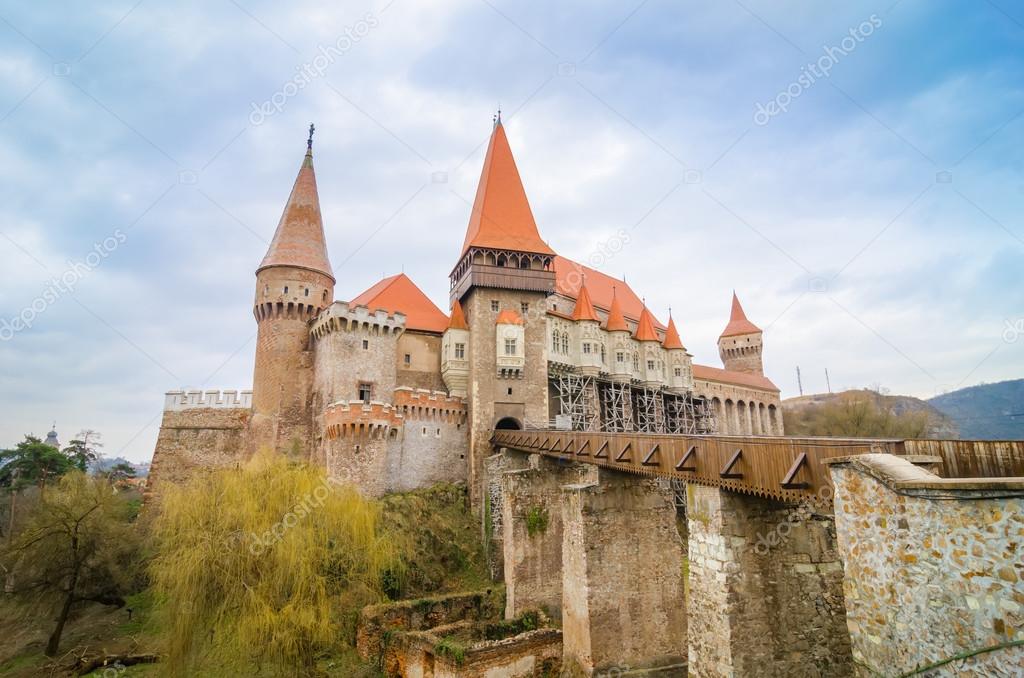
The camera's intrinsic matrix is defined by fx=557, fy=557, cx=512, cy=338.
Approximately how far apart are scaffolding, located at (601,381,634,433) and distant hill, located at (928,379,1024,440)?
163ft

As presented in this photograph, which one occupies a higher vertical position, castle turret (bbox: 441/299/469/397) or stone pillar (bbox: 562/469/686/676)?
castle turret (bbox: 441/299/469/397)

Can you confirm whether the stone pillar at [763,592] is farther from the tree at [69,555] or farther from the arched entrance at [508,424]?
the arched entrance at [508,424]

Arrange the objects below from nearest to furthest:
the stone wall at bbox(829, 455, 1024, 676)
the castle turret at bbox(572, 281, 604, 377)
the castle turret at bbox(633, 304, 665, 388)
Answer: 1. the stone wall at bbox(829, 455, 1024, 676)
2. the castle turret at bbox(572, 281, 604, 377)
3. the castle turret at bbox(633, 304, 665, 388)

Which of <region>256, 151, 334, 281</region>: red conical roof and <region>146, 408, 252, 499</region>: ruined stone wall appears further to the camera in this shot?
<region>256, 151, 334, 281</region>: red conical roof

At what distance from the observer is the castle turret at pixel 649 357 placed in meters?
36.2

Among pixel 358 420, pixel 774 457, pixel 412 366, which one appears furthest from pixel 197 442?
pixel 774 457

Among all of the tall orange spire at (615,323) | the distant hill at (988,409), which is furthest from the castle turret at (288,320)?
the distant hill at (988,409)

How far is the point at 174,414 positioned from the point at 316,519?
49.2ft

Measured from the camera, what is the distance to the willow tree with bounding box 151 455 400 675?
13312 mm

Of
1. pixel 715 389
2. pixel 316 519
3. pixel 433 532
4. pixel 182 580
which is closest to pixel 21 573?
pixel 182 580

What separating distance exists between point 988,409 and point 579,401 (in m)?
73.2

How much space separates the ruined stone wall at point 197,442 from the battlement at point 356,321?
5.86m

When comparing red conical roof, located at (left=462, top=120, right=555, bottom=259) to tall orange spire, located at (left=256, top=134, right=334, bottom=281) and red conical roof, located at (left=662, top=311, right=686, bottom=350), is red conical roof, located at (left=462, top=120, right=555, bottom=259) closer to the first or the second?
tall orange spire, located at (left=256, top=134, right=334, bottom=281)

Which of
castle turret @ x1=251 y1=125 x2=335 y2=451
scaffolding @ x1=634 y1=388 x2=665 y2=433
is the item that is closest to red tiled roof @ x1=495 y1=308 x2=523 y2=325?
castle turret @ x1=251 y1=125 x2=335 y2=451
